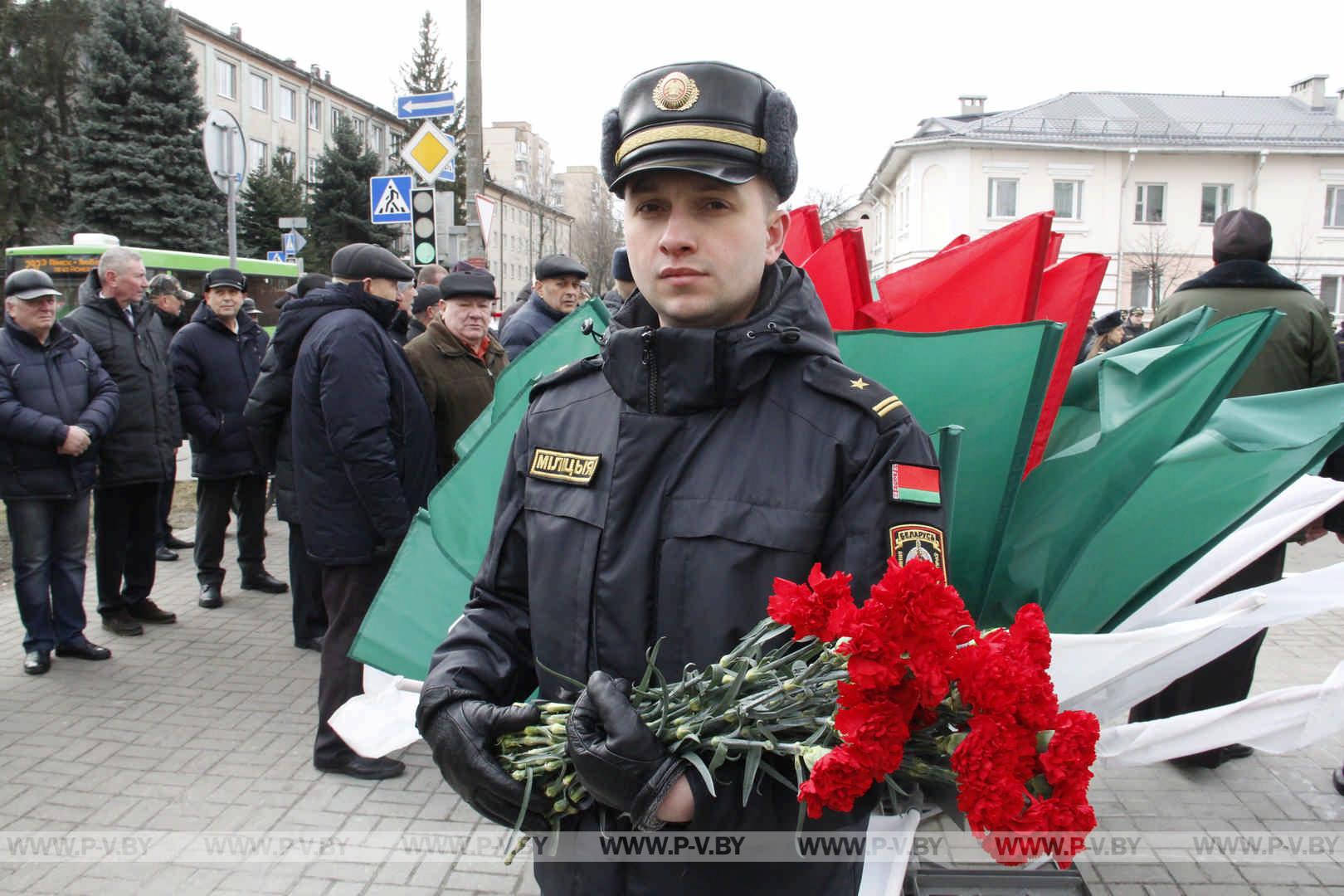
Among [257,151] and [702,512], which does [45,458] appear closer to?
[702,512]

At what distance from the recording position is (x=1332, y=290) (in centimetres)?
4122

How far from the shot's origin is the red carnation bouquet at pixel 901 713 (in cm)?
122

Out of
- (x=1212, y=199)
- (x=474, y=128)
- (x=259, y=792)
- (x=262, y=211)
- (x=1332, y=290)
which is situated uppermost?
(x=1212, y=199)

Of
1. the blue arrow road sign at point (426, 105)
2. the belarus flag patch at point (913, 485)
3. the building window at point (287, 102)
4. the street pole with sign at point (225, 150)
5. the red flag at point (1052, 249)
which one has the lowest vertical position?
the belarus flag patch at point (913, 485)

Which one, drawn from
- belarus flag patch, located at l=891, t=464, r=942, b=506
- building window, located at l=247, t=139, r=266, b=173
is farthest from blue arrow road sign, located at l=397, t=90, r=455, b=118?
building window, located at l=247, t=139, r=266, b=173

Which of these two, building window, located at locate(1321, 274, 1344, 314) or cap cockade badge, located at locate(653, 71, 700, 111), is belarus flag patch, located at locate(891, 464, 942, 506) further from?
building window, located at locate(1321, 274, 1344, 314)

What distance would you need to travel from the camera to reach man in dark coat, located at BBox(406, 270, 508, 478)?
5.57 m

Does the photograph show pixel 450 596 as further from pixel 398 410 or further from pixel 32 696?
pixel 32 696

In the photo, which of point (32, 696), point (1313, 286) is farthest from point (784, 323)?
point (1313, 286)

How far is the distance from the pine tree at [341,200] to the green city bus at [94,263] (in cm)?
1862

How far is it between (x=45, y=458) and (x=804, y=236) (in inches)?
191

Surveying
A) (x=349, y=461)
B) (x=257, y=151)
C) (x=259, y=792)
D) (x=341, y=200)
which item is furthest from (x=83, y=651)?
(x=257, y=151)

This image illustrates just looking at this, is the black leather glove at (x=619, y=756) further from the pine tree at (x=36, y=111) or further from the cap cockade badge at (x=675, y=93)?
the pine tree at (x=36, y=111)

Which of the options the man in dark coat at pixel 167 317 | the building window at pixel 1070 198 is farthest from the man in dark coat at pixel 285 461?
the building window at pixel 1070 198
